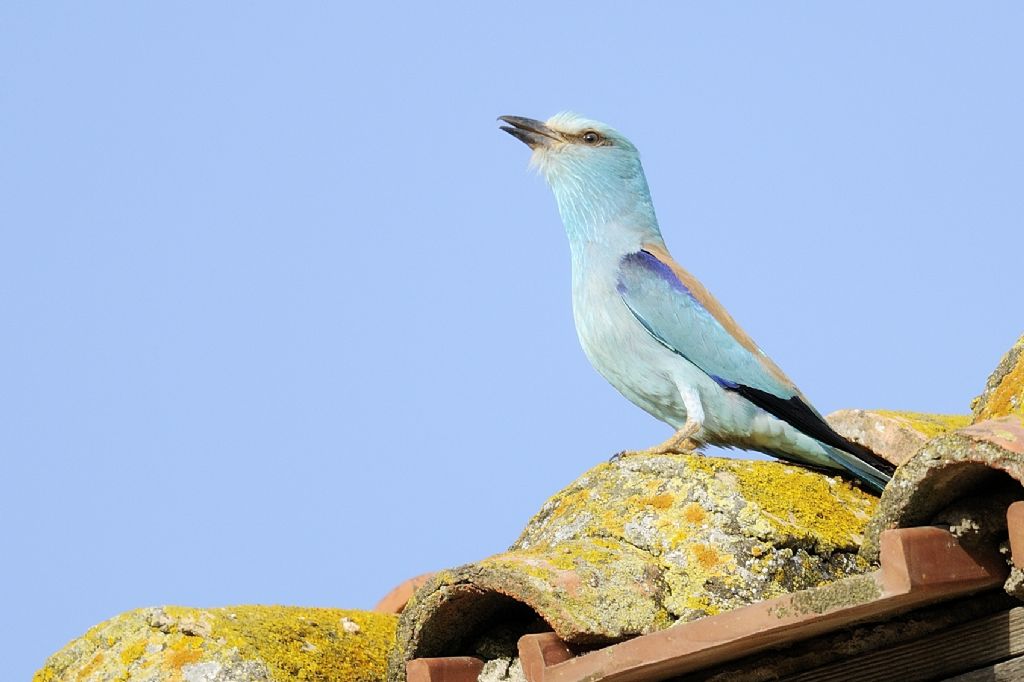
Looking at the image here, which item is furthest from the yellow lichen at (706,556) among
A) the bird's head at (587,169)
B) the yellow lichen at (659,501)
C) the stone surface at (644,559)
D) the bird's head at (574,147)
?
the bird's head at (574,147)

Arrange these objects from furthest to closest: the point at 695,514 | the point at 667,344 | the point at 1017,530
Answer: the point at 667,344 → the point at 695,514 → the point at 1017,530

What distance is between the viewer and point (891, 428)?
5.27 m

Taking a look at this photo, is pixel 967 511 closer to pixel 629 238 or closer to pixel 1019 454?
pixel 1019 454

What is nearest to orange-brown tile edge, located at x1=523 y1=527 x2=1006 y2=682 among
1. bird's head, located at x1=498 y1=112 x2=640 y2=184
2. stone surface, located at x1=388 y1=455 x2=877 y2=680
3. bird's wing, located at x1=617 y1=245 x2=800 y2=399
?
stone surface, located at x1=388 y1=455 x2=877 y2=680

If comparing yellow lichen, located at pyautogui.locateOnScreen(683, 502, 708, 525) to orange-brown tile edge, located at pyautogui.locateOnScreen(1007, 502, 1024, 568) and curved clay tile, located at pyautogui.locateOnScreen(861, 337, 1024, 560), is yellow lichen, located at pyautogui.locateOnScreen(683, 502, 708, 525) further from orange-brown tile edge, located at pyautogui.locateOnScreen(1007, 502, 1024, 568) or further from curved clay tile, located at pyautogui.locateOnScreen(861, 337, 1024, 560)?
orange-brown tile edge, located at pyautogui.locateOnScreen(1007, 502, 1024, 568)

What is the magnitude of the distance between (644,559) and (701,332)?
189 cm

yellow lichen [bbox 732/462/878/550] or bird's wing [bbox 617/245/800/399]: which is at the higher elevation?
bird's wing [bbox 617/245/800/399]

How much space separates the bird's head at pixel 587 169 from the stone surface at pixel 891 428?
1450mm

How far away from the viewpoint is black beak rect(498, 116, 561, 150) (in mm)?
6957

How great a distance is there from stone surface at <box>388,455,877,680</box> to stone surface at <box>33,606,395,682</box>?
658 mm

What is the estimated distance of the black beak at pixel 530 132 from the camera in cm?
696

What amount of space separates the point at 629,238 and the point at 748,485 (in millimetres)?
2085

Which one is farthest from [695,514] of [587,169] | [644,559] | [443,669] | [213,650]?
[587,169]

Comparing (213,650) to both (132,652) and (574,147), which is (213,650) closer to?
(132,652)
